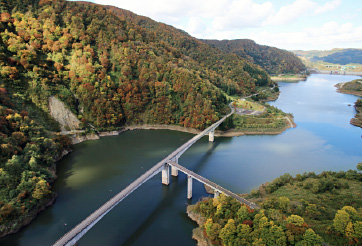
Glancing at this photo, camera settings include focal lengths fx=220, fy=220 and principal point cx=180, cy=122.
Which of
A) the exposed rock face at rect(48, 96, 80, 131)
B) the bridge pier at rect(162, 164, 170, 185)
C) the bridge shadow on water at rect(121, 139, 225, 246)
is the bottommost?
the bridge shadow on water at rect(121, 139, 225, 246)

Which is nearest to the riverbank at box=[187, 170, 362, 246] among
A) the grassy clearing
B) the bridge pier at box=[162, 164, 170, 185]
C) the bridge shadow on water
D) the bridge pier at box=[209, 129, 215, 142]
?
the grassy clearing

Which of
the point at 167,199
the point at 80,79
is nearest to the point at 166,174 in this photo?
the point at 167,199

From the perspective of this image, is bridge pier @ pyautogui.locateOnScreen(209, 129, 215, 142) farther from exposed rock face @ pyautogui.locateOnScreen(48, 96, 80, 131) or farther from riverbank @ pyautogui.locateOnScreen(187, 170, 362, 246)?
A: exposed rock face @ pyautogui.locateOnScreen(48, 96, 80, 131)

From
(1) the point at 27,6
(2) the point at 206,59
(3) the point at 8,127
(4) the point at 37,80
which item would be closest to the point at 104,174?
(3) the point at 8,127

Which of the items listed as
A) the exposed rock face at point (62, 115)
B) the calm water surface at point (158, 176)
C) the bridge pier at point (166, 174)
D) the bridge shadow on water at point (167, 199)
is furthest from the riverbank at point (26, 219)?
the exposed rock face at point (62, 115)

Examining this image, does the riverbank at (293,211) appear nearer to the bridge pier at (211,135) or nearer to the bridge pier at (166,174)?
the bridge pier at (166,174)

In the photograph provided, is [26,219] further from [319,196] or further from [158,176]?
[319,196]

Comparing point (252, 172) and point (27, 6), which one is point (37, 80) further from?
point (252, 172)
